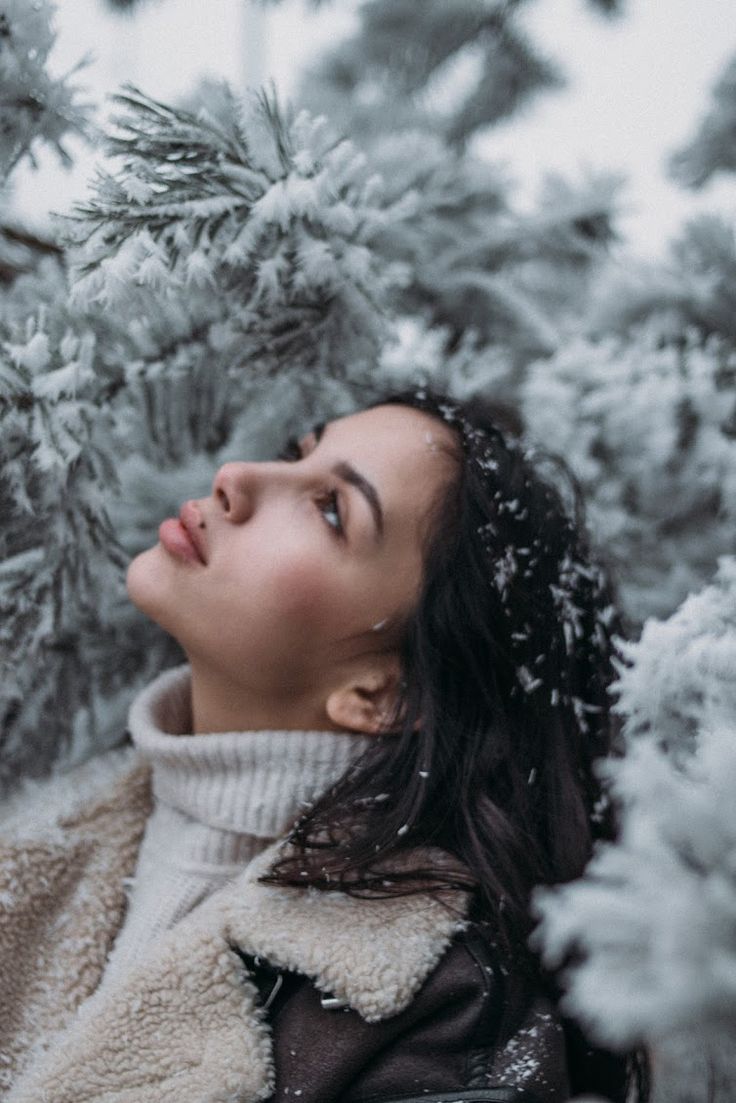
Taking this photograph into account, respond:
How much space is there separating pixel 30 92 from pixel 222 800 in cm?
100

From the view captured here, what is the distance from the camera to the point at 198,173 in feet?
3.93

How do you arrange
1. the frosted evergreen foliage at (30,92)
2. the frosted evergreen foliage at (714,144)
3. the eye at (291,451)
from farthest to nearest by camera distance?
the frosted evergreen foliage at (714,144)
the eye at (291,451)
the frosted evergreen foliage at (30,92)

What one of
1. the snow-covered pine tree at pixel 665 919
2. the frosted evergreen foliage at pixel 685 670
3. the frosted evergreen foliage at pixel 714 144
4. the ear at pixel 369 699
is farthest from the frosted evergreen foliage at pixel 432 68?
the snow-covered pine tree at pixel 665 919

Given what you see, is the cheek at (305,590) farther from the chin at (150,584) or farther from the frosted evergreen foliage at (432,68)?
the frosted evergreen foliage at (432,68)

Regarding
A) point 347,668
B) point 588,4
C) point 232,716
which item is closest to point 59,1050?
point 232,716

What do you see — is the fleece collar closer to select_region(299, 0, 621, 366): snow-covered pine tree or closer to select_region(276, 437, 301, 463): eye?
select_region(276, 437, 301, 463): eye

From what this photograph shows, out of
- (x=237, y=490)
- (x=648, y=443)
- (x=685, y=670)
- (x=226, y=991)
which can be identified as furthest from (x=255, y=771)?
(x=648, y=443)

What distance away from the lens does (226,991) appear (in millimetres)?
1079

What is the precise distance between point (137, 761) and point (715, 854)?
1.13m

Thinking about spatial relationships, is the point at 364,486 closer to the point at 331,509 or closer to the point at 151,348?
the point at 331,509

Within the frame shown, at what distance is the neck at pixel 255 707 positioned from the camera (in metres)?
1.33

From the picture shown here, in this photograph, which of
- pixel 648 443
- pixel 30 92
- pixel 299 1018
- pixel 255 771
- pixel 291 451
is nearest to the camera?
pixel 299 1018

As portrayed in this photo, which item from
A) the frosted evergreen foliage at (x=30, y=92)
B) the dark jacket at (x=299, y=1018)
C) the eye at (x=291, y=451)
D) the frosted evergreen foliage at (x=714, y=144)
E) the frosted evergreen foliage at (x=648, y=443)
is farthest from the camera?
the frosted evergreen foliage at (x=714, y=144)

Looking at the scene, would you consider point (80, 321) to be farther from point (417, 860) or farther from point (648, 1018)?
point (648, 1018)
